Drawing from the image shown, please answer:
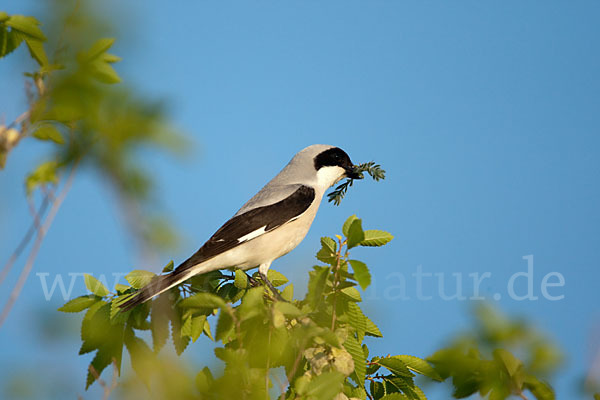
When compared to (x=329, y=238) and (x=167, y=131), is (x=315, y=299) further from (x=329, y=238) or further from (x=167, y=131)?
(x=167, y=131)

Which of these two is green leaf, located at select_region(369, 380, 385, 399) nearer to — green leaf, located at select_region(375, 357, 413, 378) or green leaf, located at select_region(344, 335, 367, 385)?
green leaf, located at select_region(375, 357, 413, 378)

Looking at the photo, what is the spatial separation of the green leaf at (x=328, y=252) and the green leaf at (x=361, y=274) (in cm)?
31

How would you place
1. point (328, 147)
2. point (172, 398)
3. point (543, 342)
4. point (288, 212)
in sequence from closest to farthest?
point (172, 398)
point (543, 342)
point (288, 212)
point (328, 147)

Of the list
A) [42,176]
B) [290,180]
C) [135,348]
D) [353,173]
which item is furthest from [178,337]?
[353,173]

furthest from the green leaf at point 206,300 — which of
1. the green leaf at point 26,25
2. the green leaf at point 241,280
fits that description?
the green leaf at point 241,280

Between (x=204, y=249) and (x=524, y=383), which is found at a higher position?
(x=204, y=249)

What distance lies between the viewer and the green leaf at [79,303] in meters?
3.07

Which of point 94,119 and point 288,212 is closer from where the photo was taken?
point 94,119

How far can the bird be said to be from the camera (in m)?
4.19

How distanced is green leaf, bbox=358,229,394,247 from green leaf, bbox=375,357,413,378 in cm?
67

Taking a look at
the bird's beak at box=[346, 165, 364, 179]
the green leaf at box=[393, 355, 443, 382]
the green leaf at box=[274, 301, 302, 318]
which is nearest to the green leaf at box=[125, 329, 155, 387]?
the green leaf at box=[274, 301, 302, 318]

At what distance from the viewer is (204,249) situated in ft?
13.3

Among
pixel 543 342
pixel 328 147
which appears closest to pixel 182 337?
pixel 543 342

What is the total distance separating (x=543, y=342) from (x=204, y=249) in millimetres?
2768
